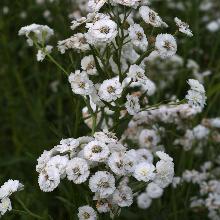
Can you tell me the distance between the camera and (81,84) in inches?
78.7

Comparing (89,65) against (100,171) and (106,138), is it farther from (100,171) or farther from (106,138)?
(100,171)

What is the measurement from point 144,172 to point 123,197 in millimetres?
109

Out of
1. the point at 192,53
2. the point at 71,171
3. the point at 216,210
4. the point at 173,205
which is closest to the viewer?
the point at 71,171

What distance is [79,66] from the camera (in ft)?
7.45

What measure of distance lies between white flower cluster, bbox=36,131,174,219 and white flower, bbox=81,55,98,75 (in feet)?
1.03

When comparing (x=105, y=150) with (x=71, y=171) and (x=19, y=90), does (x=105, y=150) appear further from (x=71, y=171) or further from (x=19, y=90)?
(x=19, y=90)

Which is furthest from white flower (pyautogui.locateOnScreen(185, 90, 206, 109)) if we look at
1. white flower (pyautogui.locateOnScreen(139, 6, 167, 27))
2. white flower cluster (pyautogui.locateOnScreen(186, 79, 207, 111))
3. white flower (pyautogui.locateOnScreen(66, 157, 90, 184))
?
white flower (pyautogui.locateOnScreen(66, 157, 90, 184))

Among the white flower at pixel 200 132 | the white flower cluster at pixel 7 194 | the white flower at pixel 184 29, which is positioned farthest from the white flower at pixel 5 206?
the white flower at pixel 200 132

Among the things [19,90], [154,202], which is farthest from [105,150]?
[19,90]

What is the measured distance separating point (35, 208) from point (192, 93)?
133 cm

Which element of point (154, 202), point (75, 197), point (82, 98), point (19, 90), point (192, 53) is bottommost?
point (75, 197)

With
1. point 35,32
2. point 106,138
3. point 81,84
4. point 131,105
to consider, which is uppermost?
point 35,32

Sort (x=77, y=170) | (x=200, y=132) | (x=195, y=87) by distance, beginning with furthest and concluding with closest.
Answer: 1. (x=200, y=132)
2. (x=195, y=87)
3. (x=77, y=170)

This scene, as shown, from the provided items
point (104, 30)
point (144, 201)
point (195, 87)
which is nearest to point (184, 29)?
point (195, 87)
